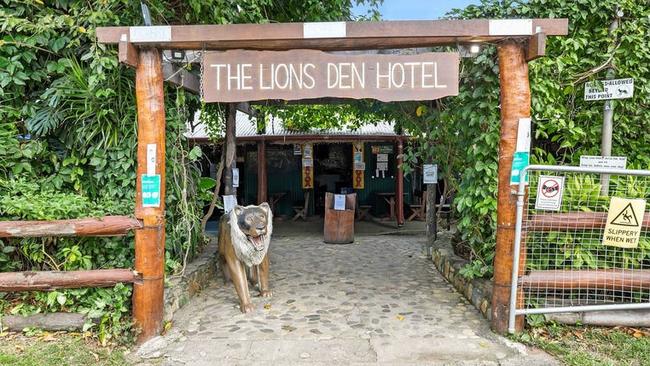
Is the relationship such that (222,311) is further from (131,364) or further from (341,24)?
(341,24)

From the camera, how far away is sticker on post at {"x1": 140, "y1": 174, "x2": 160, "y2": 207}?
3.56 metres

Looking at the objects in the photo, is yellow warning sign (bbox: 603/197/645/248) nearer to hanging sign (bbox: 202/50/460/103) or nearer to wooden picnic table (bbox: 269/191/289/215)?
hanging sign (bbox: 202/50/460/103)

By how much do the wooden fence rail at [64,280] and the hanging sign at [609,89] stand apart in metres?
4.80

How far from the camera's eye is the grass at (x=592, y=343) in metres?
3.20

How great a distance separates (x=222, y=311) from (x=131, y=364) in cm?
117

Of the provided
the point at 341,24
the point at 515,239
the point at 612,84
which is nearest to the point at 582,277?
the point at 515,239

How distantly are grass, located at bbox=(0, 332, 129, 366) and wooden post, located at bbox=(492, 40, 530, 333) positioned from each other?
306 cm

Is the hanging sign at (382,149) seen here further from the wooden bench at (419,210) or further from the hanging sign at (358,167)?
the wooden bench at (419,210)

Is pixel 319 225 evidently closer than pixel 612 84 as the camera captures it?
No

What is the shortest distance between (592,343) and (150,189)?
3.85 metres

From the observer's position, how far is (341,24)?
11.1ft

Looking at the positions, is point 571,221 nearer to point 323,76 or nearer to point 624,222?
point 624,222

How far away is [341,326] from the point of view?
12.8 feet

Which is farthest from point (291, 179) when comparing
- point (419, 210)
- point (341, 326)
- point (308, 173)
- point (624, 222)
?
point (624, 222)
